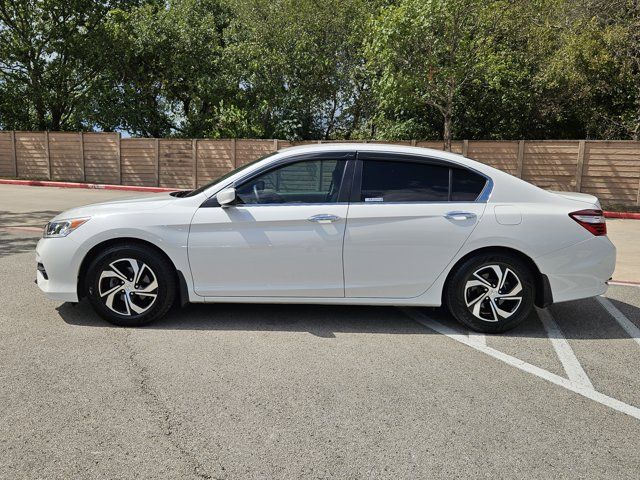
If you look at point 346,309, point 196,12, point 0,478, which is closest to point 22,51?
point 196,12

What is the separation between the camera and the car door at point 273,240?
4.45 meters

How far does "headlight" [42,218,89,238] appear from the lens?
4531 mm

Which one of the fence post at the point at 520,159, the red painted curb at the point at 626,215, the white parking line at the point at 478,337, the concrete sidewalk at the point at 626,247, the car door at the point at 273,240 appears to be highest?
the fence post at the point at 520,159

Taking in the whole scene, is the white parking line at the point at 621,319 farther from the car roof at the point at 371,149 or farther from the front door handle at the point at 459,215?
the car roof at the point at 371,149

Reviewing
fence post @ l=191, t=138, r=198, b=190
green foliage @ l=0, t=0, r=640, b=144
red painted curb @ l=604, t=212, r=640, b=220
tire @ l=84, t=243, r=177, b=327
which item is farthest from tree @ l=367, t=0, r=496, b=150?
tire @ l=84, t=243, r=177, b=327

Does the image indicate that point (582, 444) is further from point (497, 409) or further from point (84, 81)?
point (84, 81)

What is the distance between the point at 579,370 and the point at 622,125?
1570cm

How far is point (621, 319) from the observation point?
5184mm

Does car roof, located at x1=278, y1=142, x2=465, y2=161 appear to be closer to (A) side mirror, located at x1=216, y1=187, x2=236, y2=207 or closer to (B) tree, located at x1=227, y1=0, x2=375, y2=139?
(A) side mirror, located at x1=216, y1=187, x2=236, y2=207

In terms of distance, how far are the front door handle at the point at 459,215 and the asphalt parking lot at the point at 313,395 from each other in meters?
1.01

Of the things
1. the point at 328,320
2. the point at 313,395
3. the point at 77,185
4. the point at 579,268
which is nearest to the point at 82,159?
the point at 77,185

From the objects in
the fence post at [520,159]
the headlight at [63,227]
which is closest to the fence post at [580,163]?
the fence post at [520,159]

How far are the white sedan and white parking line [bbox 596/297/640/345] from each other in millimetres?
601

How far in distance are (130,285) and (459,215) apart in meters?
2.87
